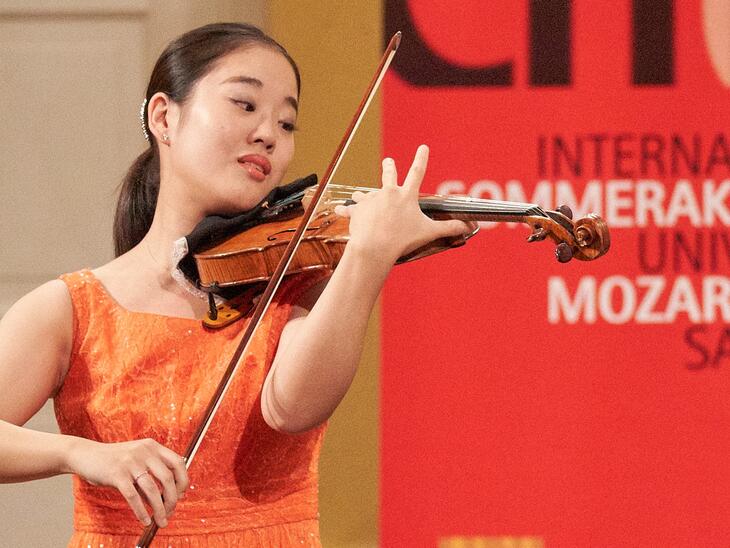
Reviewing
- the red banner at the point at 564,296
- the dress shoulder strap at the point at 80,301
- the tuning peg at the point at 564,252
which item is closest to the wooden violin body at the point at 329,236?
the tuning peg at the point at 564,252

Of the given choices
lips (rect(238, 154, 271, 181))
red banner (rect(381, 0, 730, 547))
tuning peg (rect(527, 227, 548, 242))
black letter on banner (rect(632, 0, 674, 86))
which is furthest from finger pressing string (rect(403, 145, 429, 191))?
black letter on banner (rect(632, 0, 674, 86))

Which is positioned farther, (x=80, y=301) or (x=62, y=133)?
(x=62, y=133)

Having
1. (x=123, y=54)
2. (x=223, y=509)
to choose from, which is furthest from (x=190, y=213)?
(x=123, y=54)

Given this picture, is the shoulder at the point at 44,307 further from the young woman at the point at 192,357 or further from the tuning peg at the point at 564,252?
the tuning peg at the point at 564,252

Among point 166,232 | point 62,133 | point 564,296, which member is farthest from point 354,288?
point 62,133

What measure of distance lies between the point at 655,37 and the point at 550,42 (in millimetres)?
182

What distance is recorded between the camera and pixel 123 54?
2.14 meters

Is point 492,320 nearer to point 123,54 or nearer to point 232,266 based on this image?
point 123,54

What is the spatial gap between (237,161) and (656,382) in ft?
3.66

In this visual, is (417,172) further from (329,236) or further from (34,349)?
(34,349)

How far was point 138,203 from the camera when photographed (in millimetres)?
1251

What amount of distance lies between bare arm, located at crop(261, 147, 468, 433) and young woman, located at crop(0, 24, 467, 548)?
2cm

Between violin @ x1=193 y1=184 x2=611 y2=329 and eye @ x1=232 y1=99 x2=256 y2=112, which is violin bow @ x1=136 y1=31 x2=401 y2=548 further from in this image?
eye @ x1=232 y1=99 x2=256 y2=112

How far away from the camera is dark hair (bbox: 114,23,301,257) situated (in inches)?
45.1
